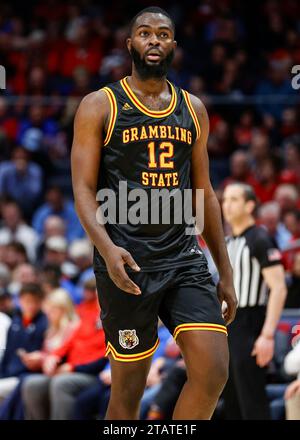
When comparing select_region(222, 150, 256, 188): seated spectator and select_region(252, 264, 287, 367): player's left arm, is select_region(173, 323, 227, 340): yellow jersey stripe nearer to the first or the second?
select_region(252, 264, 287, 367): player's left arm

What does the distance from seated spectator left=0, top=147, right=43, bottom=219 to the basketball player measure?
7610mm

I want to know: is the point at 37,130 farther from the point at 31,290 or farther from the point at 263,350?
the point at 263,350

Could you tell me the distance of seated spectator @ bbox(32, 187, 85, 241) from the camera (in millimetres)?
11844

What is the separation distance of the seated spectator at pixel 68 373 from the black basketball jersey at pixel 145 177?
3.49 metres

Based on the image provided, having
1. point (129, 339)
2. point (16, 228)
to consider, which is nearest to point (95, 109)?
→ point (129, 339)

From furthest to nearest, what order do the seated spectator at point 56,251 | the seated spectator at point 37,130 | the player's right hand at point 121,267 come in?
the seated spectator at point 37,130 < the seated spectator at point 56,251 < the player's right hand at point 121,267

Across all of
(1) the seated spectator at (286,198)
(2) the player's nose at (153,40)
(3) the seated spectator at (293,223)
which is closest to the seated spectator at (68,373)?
(3) the seated spectator at (293,223)

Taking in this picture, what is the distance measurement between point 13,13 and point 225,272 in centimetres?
1130

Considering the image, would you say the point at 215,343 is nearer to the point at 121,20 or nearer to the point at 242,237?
the point at 242,237

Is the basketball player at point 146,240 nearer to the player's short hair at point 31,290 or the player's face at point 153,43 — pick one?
the player's face at point 153,43

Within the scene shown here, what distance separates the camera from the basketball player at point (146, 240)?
437cm

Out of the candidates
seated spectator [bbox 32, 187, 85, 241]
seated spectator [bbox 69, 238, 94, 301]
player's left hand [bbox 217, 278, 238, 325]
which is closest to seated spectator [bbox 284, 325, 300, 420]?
player's left hand [bbox 217, 278, 238, 325]

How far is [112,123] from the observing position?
4.50 metres
